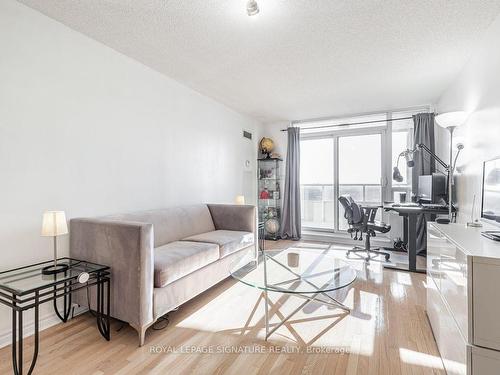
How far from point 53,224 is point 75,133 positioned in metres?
0.83

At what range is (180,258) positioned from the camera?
2.08m

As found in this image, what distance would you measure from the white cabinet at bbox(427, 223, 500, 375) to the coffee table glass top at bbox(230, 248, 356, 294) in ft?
1.92

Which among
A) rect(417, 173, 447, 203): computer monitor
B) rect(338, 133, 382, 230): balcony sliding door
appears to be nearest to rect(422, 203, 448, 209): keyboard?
rect(417, 173, 447, 203): computer monitor

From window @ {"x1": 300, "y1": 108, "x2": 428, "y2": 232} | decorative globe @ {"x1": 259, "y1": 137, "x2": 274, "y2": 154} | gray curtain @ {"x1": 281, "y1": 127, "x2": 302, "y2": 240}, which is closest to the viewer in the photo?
window @ {"x1": 300, "y1": 108, "x2": 428, "y2": 232}

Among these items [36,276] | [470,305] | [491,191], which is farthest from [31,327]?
[491,191]

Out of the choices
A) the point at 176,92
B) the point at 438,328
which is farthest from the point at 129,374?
the point at 176,92

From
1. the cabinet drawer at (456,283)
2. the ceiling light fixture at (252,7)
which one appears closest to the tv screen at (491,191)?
the cabinet drawer at (456,283)

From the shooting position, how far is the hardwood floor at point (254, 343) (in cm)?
151

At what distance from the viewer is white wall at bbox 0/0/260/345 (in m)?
1.78

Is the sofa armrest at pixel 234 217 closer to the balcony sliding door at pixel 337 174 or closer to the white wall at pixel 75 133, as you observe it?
the white wall at pixel 75 133

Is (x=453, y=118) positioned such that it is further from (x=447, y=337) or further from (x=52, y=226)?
(x=52, y=226)

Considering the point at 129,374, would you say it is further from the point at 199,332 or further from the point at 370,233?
the point at 370,233

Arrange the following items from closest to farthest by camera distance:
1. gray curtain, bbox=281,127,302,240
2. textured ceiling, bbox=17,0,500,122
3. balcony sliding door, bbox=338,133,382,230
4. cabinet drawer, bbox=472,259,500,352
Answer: cabinet drawer, bbox=472,259,500,352
textured ceiling, bbox=17,0,500,122
balcony sliding door, bbox=338,133,382,230
gray curtain, bbox=281,127,302,240

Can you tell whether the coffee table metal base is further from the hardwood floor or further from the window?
the window
